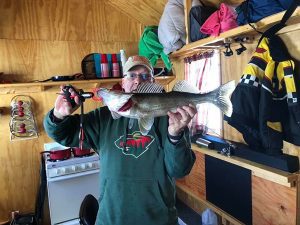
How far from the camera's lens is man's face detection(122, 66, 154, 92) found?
46.9 inches

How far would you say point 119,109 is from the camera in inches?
35.7

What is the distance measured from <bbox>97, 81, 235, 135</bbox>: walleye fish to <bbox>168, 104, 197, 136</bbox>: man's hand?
19 millimetres

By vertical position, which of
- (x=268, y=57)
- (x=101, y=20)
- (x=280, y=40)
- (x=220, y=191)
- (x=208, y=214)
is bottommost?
(x=208, y=214)

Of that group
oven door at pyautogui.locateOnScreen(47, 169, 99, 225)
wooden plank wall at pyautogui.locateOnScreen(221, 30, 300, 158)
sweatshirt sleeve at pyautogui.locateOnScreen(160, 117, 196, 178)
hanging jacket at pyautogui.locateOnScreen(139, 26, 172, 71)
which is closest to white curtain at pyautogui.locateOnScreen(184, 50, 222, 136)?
wooden plank wall at pyautogui.locateOnScreen(221, 30, 300, 158)

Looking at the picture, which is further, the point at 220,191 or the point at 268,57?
the point at 220,191

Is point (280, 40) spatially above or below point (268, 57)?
above

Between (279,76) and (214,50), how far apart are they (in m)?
0.91

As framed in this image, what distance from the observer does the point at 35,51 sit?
283cm

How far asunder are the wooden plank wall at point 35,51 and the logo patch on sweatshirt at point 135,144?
2015 millimetres

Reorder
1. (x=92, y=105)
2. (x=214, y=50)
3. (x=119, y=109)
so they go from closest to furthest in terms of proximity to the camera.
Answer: (x=119, y=109) < (x=214, y=50) < (x=92, y=105)

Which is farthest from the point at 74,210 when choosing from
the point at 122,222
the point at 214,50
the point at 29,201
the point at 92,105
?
the point at 214,50

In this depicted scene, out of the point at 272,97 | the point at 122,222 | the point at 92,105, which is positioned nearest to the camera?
the point at 122,222

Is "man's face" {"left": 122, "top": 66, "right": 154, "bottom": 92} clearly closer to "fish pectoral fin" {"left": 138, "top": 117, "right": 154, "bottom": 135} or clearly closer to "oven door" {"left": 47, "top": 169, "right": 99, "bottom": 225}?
"fish pectoral fin" {"left": 138, "top": 117, "right": 154, "bottom": 135}

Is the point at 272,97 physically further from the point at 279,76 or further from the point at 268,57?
the point at 268,57
